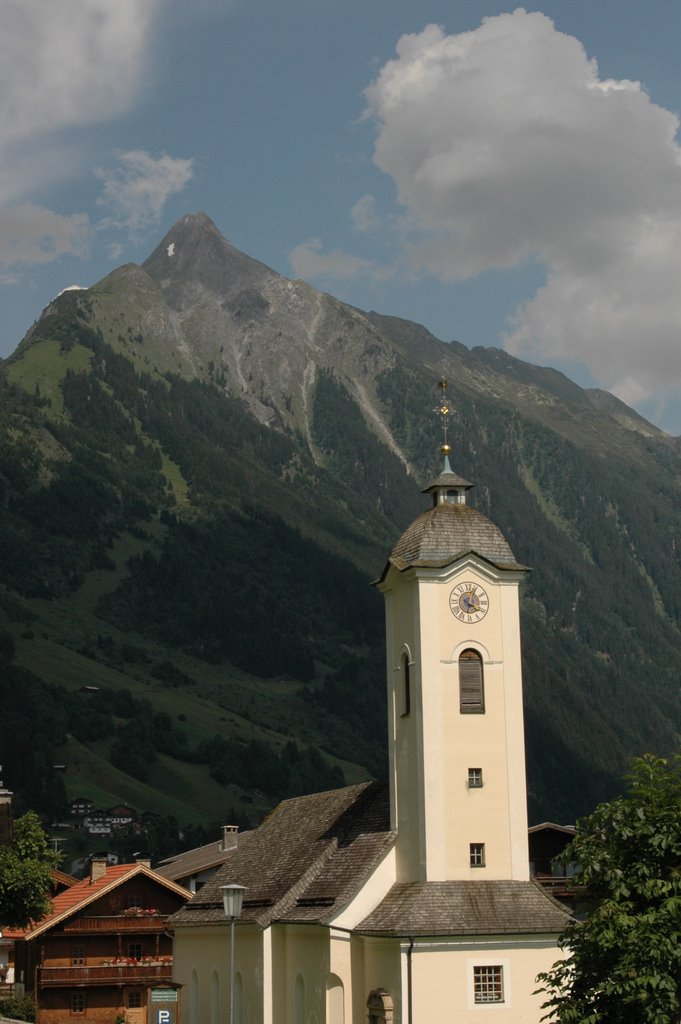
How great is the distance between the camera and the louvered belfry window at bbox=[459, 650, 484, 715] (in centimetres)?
6056

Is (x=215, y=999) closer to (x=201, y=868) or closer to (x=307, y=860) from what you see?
(x=307, y=860)

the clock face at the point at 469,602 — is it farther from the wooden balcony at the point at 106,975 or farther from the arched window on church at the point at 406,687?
the wooden balcony at the point at 106,975

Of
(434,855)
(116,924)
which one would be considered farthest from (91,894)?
(434,855)

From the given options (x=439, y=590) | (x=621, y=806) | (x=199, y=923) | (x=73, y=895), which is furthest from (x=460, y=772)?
(x=73, y=895)

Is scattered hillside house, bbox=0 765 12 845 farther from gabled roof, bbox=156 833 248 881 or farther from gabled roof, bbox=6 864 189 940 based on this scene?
gabled roof, bbox=156 833 248 881

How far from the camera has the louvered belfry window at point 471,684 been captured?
199 feet

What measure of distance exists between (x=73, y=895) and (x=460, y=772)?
44157mm

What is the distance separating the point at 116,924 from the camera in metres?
91.9

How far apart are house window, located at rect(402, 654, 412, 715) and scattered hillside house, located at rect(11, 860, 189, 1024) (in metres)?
33.9

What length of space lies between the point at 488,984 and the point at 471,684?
442 inches

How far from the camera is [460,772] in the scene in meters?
59.7

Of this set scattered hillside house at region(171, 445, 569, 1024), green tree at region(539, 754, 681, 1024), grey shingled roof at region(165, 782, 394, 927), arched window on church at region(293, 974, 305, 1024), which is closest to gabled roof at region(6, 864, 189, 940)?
grey shingled roof at region(165, 782, 394, 927)

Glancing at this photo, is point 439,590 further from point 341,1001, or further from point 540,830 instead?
point 540,830

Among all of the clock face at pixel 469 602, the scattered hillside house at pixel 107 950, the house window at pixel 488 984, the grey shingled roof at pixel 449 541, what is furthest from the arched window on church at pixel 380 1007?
the scattered hillside house at pixel 107 950
